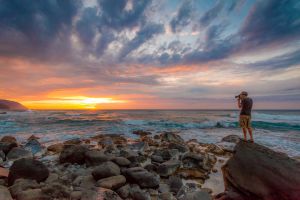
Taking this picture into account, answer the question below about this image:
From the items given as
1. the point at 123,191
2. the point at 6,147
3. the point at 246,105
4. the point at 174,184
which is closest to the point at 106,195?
the point at 123,191

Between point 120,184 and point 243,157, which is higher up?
point 243,157

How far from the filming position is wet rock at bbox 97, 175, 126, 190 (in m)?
5.56

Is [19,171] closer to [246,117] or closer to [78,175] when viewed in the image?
[78,175]

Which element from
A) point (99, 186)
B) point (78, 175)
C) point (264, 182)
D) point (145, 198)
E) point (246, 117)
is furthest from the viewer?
point (246, 117)

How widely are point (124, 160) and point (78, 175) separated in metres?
1.80

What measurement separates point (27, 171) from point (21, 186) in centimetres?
99

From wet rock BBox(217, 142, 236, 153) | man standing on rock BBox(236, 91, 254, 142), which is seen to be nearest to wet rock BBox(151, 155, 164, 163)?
man standing on rock BBox(236, 91, 254, 142)

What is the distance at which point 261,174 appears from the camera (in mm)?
4309

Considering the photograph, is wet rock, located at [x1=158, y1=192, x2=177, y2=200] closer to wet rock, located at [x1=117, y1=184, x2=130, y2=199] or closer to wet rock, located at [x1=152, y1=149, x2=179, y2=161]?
wet rock, located at [x1=117, y1=184, x2=130, y2=199]

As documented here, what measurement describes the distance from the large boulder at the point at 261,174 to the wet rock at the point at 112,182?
10.2 feet

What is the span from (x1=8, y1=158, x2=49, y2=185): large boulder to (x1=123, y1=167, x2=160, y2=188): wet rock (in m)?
2.71

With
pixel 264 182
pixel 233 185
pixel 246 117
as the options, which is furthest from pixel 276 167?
pixel 246 117

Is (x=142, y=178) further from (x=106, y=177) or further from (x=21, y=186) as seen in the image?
(x=21, y=186)

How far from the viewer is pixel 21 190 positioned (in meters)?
4.84
